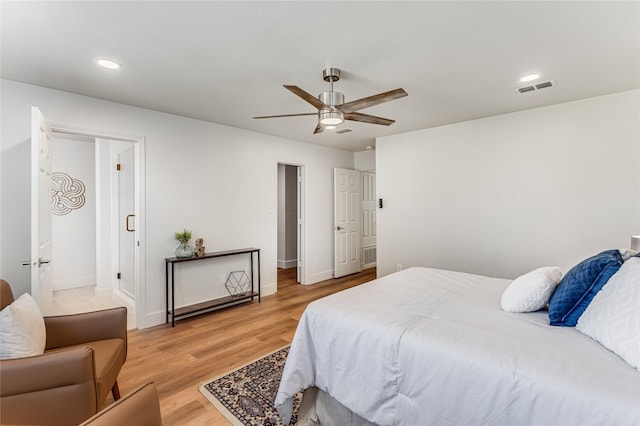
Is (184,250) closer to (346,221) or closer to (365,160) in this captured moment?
(346,221)

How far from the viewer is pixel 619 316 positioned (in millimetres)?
1288

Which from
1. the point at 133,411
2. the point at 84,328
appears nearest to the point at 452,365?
the point at 133,411

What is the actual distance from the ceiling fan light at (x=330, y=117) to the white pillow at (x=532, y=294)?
173 centimetres

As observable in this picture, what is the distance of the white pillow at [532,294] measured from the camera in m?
1.78

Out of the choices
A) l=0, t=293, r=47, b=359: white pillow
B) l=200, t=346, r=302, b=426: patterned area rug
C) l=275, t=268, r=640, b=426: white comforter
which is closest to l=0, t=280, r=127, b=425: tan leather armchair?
l=0, t=293, r=47, b=359: white pillow

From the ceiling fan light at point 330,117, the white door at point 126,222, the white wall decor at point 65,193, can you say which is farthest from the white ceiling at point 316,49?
the white wall decor at point 65,193

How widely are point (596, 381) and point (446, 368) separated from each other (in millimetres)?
526

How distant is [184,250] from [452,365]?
10.7 ft

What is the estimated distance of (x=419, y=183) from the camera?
4625 millimetres

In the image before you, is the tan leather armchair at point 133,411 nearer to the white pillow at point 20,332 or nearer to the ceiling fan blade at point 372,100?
the white pillow at point 20,332

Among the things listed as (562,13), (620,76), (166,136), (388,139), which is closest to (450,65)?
(562,13)

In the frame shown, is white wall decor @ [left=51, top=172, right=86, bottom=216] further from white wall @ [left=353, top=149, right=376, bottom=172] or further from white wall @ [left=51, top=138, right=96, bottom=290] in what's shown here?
white wall @ [left=353, top=149, right=376, bottom=172]

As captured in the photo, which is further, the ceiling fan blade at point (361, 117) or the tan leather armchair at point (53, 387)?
the ceiling fan blade at point (361, 117)

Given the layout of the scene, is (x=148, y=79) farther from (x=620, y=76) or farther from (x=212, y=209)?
(x=620, y=76)
